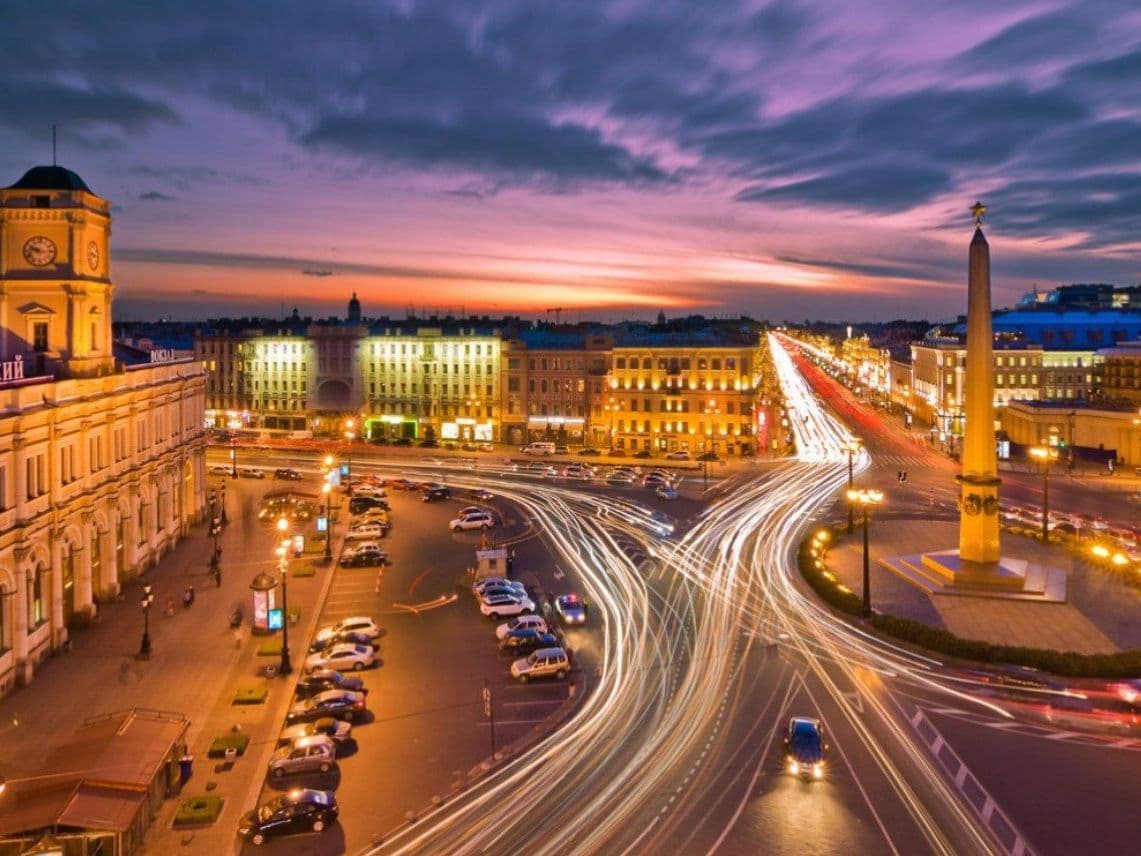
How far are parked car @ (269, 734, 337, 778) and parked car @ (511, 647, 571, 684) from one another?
720 cm

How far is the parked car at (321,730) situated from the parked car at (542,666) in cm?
600

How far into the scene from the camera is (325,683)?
27.5 m

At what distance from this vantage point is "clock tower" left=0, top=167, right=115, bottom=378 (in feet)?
119

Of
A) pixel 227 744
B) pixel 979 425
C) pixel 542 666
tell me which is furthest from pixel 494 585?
pixel 979 425

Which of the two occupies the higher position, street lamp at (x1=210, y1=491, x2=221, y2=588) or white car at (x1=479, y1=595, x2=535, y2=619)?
street lamp at (x1=210, y1=491, x2=221, y2=588)

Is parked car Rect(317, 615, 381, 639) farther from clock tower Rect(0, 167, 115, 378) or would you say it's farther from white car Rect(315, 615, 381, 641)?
clock tower Rect(0, 167, 115, 378)

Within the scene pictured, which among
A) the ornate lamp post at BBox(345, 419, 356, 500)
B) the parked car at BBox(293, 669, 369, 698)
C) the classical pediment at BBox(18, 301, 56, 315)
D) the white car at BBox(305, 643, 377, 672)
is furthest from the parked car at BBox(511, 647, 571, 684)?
the ornate lamp post at BBox(345, 419, 356, 500)

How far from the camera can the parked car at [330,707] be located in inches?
1000

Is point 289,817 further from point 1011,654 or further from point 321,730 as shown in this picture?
point 1011,654

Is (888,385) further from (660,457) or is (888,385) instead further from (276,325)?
(276,325)

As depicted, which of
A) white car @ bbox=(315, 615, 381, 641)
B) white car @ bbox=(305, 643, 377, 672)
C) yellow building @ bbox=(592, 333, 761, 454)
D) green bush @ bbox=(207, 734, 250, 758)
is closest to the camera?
green bush @ bbox=(207, 734, 250, 758)

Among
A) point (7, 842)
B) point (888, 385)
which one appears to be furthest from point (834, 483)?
point (888, 385)

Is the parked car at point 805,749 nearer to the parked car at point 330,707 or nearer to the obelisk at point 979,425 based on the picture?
the parked car at point 330,707

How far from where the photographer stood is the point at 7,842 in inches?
701
